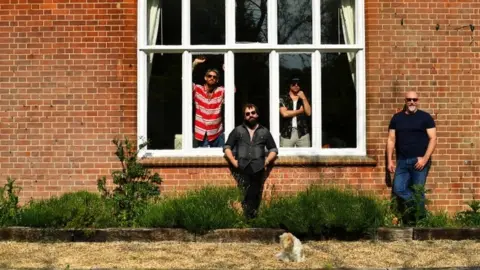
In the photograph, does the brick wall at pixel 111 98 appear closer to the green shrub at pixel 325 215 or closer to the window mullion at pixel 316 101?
the window mullion at pixel 316 101

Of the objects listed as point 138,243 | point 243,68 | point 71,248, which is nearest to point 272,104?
point 243,68

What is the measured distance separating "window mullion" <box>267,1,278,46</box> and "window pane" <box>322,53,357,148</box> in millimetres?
813

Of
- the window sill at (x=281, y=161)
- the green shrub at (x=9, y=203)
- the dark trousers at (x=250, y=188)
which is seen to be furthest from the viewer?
the window sill at (x=281, y=161)

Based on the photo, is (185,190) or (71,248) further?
(185,190)

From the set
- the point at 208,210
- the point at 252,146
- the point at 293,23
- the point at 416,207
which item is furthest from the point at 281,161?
the point at 293,23

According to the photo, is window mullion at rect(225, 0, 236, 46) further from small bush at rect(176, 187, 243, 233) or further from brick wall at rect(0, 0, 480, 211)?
small bush at rect(176, 187, 243, 233)

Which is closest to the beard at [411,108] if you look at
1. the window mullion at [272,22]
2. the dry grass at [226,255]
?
the dry grass at [226,255]

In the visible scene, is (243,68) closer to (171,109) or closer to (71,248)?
(171,109)

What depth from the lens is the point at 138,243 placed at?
26.2 ft

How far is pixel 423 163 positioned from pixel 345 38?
224 cm

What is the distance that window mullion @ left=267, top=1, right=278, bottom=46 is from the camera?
379 inches

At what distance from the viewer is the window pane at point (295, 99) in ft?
31.7

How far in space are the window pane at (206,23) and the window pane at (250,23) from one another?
24cm

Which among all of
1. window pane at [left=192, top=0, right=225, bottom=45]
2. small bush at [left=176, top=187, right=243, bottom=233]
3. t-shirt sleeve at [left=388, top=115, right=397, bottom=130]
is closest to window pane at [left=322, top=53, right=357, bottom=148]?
t-shirt sleeve at [left=388, top=115, right=397, bottom=130]
